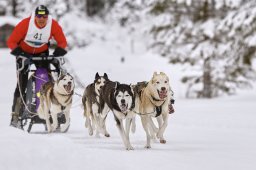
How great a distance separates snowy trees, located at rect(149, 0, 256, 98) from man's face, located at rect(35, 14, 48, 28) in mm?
9440

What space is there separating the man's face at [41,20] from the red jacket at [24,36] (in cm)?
17

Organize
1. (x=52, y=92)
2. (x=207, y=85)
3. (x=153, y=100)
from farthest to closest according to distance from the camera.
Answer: (x=207, y=85)
(x=52, y=92)
(x=153, y=100)

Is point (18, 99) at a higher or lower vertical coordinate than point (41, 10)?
lower

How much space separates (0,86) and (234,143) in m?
19.0

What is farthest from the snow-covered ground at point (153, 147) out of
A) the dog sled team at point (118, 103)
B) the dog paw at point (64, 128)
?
the dog sled team at point (118, 103)

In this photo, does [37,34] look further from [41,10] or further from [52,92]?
[52,92]

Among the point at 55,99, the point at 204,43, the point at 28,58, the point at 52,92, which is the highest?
the point at 204,43

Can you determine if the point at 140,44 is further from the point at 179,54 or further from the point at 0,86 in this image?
the point at 179,54

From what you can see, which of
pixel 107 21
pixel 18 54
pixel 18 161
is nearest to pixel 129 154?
pixel 18 161

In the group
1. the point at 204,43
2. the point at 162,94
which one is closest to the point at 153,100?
the point at 162,94

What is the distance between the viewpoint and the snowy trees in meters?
17.0

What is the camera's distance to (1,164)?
438 cm

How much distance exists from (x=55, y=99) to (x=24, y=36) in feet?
4.23

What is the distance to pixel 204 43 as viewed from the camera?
58.6 ft
